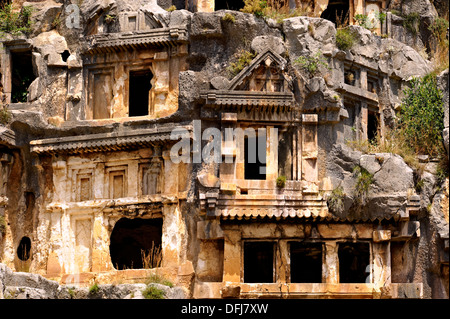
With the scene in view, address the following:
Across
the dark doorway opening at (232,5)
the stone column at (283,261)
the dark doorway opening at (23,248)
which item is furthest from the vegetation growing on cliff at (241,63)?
the dark doorway opening at (23,248)

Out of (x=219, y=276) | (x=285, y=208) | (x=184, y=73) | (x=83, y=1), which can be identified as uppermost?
(x=83, y=1)

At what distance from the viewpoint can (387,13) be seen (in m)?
29.5

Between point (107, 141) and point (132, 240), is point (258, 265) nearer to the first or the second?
point (132, 240)

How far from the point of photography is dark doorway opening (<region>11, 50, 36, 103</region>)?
Answer: 27922 millimetres

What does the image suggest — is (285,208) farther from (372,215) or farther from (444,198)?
(444,198)

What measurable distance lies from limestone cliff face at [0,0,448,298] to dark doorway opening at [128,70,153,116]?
163 centimetres

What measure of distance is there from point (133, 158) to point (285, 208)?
4.34 metres

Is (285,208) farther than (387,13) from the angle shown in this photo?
No

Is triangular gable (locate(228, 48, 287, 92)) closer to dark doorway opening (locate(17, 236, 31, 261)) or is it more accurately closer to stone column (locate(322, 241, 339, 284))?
stone column (locate(322, 241, 339, 284))

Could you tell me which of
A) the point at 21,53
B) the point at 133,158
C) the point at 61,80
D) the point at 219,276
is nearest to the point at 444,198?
the point at 219,276

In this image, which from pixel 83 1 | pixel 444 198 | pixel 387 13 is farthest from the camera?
pixel 387 13

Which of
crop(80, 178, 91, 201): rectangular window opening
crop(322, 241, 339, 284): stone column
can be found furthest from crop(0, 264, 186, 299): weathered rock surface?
crop(322, 241, 339, 284): stone column

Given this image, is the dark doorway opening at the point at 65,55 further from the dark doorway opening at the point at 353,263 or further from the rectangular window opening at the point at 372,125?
the dark doorway opening at the point at 353,263

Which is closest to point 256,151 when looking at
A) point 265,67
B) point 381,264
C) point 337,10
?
point 265,67
